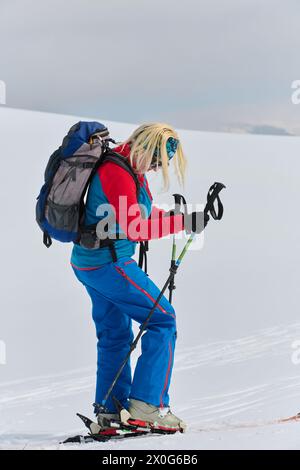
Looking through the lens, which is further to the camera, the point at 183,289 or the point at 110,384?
the point at 183,289

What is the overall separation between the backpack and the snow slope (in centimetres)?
121

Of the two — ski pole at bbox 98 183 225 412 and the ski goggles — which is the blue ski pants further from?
the ski goggles

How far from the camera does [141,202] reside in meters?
4.11

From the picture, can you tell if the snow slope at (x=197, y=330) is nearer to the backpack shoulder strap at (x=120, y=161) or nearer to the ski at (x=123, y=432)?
the ski at (x=123, y=432)

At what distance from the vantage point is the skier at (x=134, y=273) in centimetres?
398

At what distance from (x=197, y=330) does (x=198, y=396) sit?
158 centimetres

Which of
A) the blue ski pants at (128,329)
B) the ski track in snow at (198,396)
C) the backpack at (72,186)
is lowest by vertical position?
the ski track in snow at (198,396)

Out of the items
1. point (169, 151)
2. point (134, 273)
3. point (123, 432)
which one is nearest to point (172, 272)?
point (134, 273)

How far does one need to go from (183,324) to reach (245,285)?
5.35 ft

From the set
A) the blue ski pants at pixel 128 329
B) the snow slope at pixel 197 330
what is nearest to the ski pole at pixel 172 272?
the blue ski pants at pixel 128 329

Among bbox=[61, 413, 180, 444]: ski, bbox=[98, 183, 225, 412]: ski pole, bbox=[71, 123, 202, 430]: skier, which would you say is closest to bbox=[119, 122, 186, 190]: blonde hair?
bbox=[71, 123, 202, 430]: skier

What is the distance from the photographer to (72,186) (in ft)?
13.2
